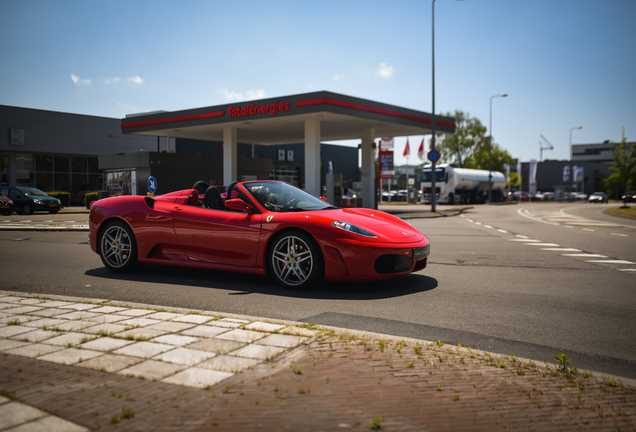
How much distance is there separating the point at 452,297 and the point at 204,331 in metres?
2.88

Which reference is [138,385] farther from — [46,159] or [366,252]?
[46,159]

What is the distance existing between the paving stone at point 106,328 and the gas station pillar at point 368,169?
928 inches

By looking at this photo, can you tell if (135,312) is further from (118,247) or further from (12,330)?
(118,247)

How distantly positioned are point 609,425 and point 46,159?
44.5m

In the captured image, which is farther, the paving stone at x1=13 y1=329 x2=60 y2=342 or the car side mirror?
the car side mirror

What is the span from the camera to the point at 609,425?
239cm

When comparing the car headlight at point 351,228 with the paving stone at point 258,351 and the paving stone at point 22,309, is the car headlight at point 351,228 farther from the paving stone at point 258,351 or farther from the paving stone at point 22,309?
the paving stone at point 22,309

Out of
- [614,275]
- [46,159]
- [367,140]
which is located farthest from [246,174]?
[614,275]

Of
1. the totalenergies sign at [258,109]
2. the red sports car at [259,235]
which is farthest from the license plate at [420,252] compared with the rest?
the totalenergies sign at [258,109]

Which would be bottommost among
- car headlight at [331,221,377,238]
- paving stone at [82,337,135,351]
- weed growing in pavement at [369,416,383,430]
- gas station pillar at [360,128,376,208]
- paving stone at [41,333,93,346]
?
weed growing in pavement at [369,416,383,430]

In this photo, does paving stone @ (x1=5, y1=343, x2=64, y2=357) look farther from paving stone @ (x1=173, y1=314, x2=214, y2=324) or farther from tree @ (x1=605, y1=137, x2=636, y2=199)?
tree @ (x1=605, y1=137, x2=636, y2=199)

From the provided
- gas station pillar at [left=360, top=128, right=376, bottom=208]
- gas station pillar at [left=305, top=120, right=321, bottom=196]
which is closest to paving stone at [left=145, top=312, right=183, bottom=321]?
gas station pillar at [left=305, top=120, right=321, bottom=196]

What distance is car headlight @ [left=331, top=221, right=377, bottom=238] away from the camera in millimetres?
5574

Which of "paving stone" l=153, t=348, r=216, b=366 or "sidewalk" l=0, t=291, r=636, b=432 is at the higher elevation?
"paving stone" l=153, t=348, r=216, b=366
